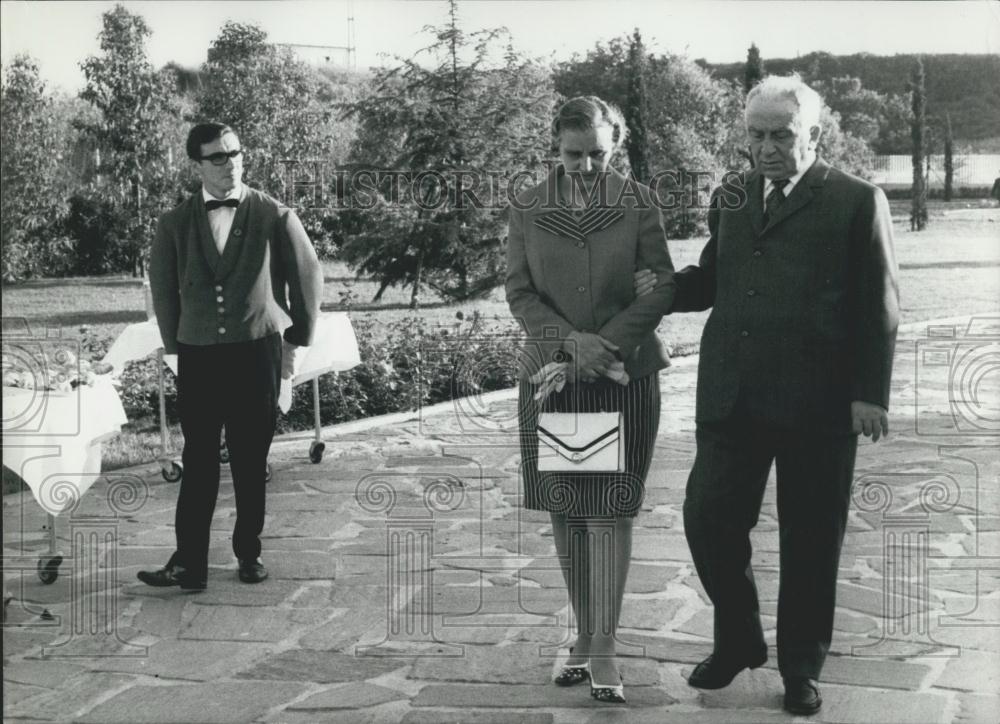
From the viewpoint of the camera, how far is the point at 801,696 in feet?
12.1

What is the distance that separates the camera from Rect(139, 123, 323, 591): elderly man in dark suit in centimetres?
505

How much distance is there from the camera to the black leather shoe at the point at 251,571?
5.18 meters

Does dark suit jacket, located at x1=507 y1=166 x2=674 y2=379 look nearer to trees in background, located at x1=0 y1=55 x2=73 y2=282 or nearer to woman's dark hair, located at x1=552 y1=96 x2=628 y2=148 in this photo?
woman's dark hair, located at x1=552 y1=96 x2=628 y2=148

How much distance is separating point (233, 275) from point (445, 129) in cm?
407

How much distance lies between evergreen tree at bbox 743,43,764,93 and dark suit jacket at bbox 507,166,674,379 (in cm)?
458

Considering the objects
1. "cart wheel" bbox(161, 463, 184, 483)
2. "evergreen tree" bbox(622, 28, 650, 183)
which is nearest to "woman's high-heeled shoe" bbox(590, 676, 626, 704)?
"cart wheel" bbox(161, 463, 184, 483)

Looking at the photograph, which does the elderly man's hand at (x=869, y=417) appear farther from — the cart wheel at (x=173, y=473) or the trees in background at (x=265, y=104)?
the trees in background at (x=265, y=104)

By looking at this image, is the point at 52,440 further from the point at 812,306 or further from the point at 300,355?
the point at 812,306

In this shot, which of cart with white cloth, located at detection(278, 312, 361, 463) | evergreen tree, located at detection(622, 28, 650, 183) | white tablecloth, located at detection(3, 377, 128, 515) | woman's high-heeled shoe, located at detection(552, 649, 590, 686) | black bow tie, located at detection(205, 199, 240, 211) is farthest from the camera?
evergreen tree, located at detection(622, 28, 650, 183)

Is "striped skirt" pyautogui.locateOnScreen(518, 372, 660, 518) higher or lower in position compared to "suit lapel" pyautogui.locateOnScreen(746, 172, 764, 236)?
lower

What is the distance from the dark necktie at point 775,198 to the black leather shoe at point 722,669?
1395mm

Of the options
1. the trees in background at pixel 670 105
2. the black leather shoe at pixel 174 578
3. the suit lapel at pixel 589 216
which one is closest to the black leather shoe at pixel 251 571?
the black leather shoe at pixel 174 578

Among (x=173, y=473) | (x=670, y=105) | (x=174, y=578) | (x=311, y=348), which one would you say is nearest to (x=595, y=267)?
(x=174, y=578)

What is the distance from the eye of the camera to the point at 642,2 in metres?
5.87
